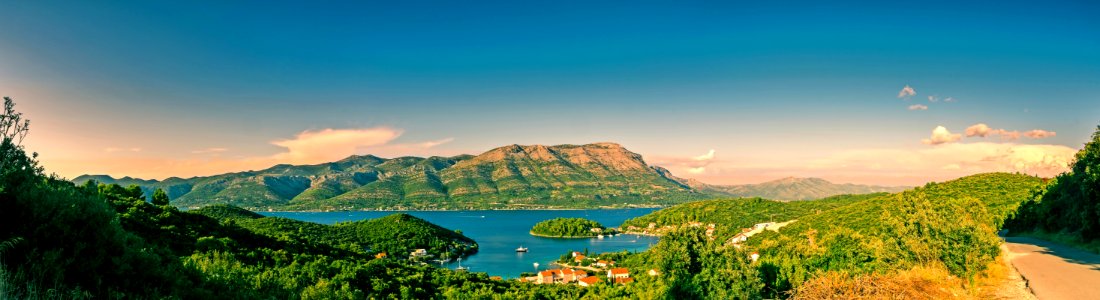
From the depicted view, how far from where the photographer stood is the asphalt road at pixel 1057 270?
1308 centimetres

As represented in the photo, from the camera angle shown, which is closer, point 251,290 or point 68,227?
point 68,227

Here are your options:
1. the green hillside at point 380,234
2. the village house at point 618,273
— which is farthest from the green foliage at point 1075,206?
the green hillside at point 380,234

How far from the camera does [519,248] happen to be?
4695 inches

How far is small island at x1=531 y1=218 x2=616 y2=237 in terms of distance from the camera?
492 ft

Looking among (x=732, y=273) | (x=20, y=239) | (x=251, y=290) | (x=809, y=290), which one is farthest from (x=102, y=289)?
(x=732, y=273)

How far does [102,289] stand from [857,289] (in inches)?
494

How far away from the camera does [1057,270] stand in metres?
16.5

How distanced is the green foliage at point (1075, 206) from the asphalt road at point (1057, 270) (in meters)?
1.67

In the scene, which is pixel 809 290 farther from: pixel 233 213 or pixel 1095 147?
pixel 233 213

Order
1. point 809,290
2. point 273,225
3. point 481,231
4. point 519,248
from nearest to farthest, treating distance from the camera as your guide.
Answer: point 809,290 < point 273,225 < point 519,248 < point 481,231

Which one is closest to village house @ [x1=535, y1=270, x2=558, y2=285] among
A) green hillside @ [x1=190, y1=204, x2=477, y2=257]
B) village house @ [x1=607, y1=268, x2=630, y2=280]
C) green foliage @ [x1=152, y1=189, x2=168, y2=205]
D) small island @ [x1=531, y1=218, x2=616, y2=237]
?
village house @ [x1=607, y1=268, x2=630, y2=280]

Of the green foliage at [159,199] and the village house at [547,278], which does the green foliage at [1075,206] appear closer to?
the village house at [547,278]

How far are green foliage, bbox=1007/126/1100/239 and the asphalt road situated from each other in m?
1.67

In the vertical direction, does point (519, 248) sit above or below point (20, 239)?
below
